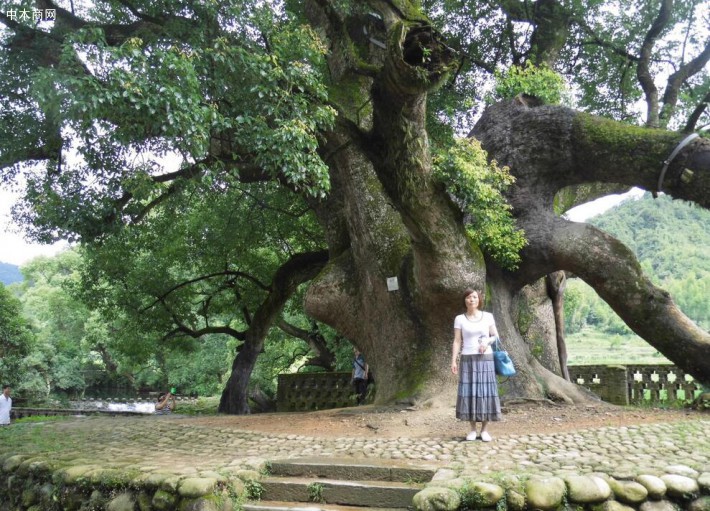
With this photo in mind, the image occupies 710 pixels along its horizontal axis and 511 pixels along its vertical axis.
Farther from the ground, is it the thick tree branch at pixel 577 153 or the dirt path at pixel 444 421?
the thick tree branch at pixel 577 153

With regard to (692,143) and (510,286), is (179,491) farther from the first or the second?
(692,143)

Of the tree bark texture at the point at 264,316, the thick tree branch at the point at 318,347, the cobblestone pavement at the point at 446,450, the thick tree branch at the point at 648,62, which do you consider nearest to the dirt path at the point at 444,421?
the cobblestone pavement at the point at 446,450

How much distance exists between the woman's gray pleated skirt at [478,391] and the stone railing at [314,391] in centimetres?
763

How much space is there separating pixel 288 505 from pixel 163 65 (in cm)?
465

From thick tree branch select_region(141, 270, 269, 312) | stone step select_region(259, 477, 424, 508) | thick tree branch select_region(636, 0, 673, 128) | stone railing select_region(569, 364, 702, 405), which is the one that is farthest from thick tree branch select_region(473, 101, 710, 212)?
thick tree branch select_region(141, 270, 269, 312)

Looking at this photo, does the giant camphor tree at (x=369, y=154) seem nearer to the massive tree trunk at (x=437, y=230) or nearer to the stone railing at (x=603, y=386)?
the massive tree trunk at (x=437, y=230)

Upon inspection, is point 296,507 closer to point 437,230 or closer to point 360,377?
point 437,230

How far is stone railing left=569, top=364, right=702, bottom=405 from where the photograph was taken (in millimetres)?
12055

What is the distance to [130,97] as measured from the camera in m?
5.79

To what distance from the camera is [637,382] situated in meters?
12.6

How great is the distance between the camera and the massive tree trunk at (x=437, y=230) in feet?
24.5

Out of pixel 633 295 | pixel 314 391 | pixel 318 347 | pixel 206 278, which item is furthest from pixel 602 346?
pixel 633 295

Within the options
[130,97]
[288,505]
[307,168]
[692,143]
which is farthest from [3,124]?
[692,143]

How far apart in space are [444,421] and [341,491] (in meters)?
2.63
